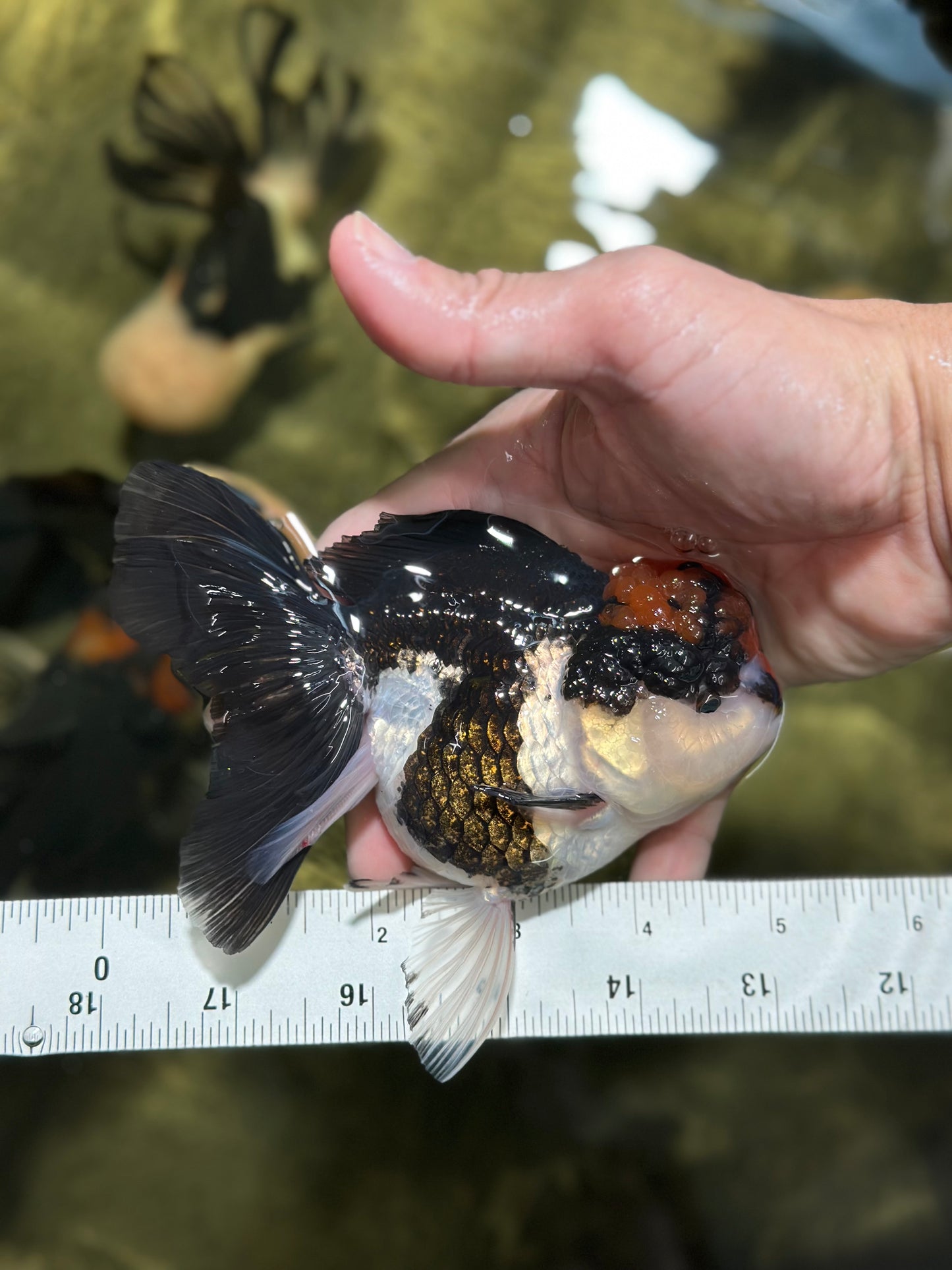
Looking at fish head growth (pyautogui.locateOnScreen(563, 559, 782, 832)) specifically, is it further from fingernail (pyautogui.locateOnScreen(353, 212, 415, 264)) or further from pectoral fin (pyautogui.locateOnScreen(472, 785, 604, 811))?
fingernail (pyautogui.locateOnScreen(353, 212, 415, 264))

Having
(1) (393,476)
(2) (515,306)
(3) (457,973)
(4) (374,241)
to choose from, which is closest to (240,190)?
(1) (393,476)

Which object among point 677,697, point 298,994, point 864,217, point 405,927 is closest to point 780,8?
point 864,217

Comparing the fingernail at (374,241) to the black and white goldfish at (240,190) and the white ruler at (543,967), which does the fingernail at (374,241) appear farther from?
the black and white goldfish at (240,190)

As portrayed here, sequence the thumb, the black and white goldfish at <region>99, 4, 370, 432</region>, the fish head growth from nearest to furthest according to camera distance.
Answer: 1. the thumb
2. the fish head growth
3. the black and white goldfish at <region>99, 4, 370, 432</region>

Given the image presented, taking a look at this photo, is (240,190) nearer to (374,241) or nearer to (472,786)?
(374,241)

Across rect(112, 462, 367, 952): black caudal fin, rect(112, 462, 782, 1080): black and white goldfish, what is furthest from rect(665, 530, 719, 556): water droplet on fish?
rect(112, 462, 367, 952): black caudal fin

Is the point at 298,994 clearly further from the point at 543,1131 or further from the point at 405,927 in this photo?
the point at 543,1131

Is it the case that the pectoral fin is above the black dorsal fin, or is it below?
below
